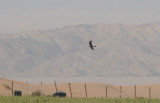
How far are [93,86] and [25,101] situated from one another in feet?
257

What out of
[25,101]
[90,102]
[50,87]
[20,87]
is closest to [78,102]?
[90,102]

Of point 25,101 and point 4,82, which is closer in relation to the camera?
point 25,101

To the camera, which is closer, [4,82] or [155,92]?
[4,82]

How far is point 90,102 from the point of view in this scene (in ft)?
154

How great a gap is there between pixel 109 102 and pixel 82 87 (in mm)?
71330

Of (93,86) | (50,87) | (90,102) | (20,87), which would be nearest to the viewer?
(90,102)

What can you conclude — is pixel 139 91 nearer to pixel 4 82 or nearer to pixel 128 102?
pixel 4 82

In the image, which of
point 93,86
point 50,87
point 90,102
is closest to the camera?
point 90,102

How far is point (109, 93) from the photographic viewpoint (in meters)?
112

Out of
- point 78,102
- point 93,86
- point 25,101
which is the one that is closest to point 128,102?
point 78,102

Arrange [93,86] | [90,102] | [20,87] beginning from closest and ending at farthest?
[90,102]
[20,87]
[93,86]

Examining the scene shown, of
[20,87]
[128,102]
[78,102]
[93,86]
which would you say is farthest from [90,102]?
[93,86]

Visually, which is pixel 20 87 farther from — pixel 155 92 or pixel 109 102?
pixel 109 102

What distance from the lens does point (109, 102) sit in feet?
161
